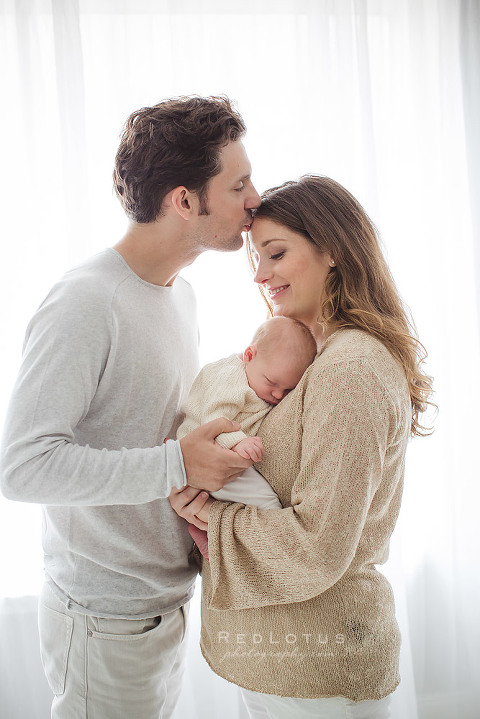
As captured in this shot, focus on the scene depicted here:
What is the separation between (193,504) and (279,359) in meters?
0.41

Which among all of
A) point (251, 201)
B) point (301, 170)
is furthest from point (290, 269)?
point (301, 170)

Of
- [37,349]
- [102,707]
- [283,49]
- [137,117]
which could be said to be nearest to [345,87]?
[283,49]

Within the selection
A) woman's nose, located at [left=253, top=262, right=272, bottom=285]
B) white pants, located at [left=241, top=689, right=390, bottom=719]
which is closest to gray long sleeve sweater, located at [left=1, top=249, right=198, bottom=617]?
woman's nose, located at [left=253, top=262, right=272, bottom=285]

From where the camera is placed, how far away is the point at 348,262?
1435mm

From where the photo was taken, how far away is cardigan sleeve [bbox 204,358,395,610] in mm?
1160

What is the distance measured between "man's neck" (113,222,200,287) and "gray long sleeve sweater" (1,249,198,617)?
40mm

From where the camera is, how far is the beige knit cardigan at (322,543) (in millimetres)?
1168

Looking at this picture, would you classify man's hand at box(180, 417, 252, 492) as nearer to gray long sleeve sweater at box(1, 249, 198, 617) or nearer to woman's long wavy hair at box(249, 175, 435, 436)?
gray long sleeve sweater at box(1, 249, 198, 617)

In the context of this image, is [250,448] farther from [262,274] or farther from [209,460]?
[262,274]

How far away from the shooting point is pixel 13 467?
3.99 feet

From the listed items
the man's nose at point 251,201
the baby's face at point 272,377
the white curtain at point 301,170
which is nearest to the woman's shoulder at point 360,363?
the baby's face at point 272,377

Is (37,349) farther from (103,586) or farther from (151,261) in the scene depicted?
(103,586)

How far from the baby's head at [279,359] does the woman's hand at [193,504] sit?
291 mm

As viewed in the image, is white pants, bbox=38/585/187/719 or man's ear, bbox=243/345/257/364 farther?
man's ear, bbox=243/345/257/364
